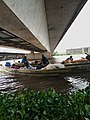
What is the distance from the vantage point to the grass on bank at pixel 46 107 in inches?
125

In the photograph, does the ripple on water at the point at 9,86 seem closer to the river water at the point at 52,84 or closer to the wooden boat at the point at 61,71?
the river water at the point at 52,84

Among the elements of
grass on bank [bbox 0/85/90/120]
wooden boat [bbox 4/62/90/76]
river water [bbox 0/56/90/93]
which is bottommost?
river water [bbox 0/56/90/93]

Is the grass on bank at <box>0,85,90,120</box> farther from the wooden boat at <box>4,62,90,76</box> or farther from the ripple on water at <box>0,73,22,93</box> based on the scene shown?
the wooden boat at <box>4,62,90,76</box>

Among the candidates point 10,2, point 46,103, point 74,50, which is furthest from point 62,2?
point 74,50

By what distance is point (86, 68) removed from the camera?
22.8m

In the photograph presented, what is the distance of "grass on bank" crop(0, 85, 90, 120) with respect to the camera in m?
3.18

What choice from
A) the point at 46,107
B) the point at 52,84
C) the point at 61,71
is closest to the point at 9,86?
→ the point at 52,84

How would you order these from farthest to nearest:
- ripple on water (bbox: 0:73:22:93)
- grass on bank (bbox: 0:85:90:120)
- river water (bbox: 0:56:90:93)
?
ripple on water (bbox: 0:73:22:93)
river water (bbox: 0:56:90:93)
grass on bank (bbox: 0:85:90:120)

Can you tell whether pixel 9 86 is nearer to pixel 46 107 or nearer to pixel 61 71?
pixel 61 71

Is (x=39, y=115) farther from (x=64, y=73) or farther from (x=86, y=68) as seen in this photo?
(x=86, y=68)

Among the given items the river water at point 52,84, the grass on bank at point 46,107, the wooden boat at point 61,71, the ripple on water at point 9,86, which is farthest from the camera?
the wooden boat at point 61,71

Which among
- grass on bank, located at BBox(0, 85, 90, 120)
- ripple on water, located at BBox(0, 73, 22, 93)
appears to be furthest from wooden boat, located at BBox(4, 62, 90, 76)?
grass on bank, located at BBox(0, 85, 90, 120)

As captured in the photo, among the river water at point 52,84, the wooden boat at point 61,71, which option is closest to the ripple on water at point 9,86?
the river water at point 52,84

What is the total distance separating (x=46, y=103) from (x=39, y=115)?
301 millimetres
